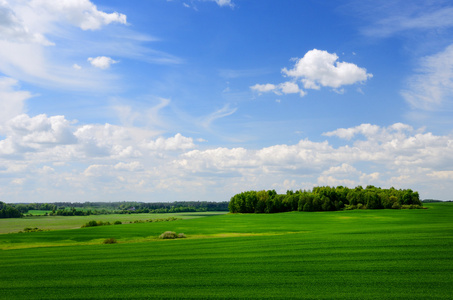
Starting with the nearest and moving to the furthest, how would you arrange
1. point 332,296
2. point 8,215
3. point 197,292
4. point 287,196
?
1. point 332,296
2. point 197,292
3. point 287,196
4. point 8,215

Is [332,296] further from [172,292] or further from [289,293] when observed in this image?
[172,292]

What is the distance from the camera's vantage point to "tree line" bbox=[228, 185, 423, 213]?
97375 mm

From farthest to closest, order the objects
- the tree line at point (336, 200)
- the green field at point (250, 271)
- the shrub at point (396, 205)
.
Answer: the tree line at point (336, 200), the shrub at point (396, 205), the green field at point (250, 271)

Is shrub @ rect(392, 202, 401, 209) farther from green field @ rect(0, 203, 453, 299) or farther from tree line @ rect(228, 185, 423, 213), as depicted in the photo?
green field @ rect(0, 203, 453, 299)

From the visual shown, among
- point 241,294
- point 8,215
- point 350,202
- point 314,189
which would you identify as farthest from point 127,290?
point 8,215

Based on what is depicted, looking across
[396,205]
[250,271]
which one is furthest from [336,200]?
[250,271]

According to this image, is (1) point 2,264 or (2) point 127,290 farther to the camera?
(1) point 2,264

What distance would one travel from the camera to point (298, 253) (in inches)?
869

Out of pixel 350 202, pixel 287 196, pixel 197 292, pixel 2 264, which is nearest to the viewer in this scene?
pixel 197 292

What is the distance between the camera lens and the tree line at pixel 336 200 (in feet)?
319

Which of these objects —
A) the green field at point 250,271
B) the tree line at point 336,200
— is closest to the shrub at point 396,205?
the tree line at point 336,200

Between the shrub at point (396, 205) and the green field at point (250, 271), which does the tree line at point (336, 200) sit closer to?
the shrub at point (396, 205)

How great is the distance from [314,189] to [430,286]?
104180 millimetres

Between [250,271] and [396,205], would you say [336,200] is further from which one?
[250,271]
